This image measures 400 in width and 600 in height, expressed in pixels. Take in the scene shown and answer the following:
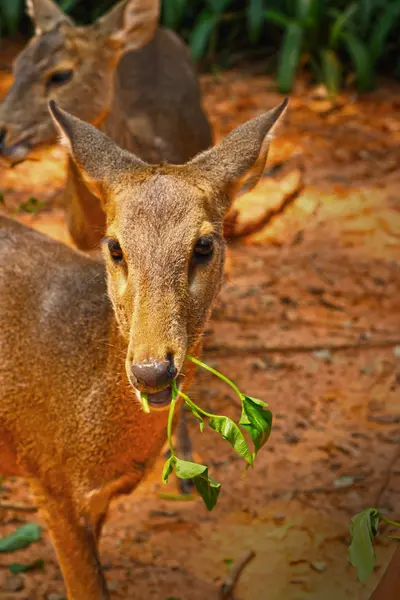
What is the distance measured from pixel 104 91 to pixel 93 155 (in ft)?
8.77

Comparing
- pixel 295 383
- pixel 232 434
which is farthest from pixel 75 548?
pixel 295 383

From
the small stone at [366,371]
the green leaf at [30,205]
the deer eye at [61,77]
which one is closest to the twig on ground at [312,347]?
the small stone at [366,371]

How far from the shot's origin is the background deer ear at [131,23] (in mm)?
6656

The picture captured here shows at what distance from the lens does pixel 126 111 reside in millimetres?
7051

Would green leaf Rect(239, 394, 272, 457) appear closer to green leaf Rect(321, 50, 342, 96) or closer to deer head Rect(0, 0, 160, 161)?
deer head Rect(0, 0, 160, 161)

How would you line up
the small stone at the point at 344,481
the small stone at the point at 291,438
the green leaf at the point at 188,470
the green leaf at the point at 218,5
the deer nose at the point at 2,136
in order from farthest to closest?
the green leaf at the point at 218,5 → the deer nose at the point at 2,136 → the small stone at the point at 291,438 → the small stone at the point at 344,481 → the green leaf at the point at 188,470

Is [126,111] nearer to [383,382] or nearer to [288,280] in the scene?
[288,280]

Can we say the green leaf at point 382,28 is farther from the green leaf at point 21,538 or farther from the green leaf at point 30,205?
the green leaf at point 21,538

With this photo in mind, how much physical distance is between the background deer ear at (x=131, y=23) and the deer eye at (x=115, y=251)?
3.44m

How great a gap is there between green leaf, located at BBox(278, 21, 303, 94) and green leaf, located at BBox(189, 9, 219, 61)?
0.86 metres

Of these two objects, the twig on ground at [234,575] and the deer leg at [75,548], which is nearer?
the deer leg at [75,548]

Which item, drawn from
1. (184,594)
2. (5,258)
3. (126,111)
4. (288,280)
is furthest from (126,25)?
(184,594)

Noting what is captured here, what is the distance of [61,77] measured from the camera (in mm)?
6371

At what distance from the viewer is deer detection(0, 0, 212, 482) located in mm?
6047
